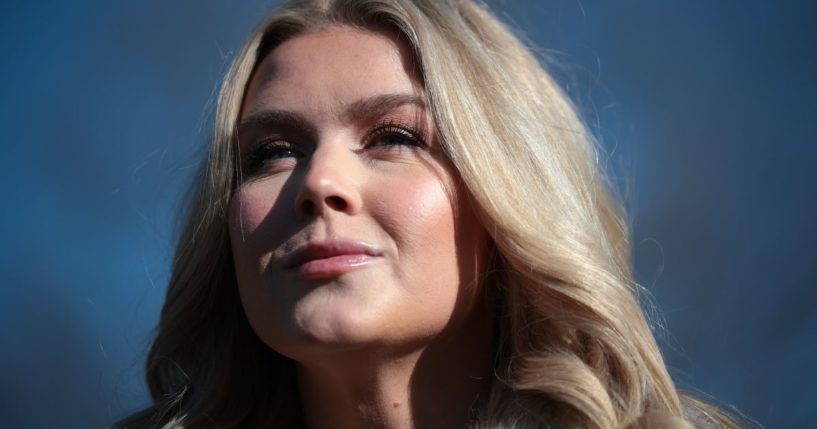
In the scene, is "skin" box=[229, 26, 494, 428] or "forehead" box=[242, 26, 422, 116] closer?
"skin" box=[229, 26, 494, 428]

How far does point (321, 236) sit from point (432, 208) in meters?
0.31

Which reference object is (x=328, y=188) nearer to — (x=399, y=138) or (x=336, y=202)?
(x=336, y=202)

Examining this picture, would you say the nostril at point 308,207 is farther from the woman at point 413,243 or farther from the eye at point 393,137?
the eye at point 393,137

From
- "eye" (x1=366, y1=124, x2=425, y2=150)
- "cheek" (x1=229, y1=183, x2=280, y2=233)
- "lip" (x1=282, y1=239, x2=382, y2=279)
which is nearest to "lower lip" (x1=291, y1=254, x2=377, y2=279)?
"lip" (x1=282, y1=239, x2=382, y2=279)

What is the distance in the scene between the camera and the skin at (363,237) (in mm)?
2605

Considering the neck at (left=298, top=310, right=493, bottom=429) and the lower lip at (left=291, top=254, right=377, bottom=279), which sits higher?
the lower lip at (left=291, top=254, right=377, bottom=279)

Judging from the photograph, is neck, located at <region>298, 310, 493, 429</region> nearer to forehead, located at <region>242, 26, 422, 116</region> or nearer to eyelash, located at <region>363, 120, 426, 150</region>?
eyelash, located at <region>363, 120, 426, 150</region>

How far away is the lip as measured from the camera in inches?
101

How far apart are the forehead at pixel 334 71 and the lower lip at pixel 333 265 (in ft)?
1.53

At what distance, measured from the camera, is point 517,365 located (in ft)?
9.20

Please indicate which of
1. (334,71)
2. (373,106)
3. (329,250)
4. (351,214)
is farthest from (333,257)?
(334,71)

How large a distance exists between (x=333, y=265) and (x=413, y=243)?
22 cm

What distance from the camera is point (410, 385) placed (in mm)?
2787

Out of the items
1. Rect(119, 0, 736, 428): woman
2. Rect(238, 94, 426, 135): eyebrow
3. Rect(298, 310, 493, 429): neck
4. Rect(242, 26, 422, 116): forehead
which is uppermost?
Rect(242, 26, 422, 116): forehead
